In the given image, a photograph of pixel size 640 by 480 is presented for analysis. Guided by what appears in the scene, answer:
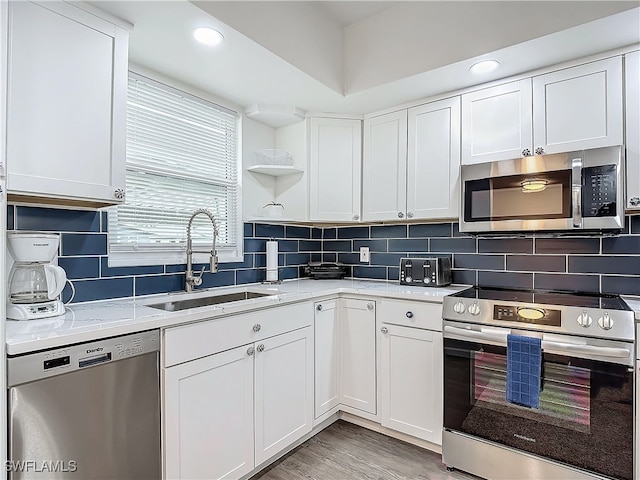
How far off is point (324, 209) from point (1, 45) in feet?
6.53

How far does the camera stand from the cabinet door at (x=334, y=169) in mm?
2844

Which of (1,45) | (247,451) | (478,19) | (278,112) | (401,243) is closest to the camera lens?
(1,45)

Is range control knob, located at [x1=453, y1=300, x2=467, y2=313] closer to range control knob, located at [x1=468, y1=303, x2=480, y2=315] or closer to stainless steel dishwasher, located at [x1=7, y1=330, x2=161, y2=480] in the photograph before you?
range control knob, located at [x1=468, y1=303, x2=480, y2=315]

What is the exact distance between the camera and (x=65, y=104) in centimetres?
151

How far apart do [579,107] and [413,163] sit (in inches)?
37.9

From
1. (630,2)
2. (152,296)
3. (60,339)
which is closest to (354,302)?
(152,296)

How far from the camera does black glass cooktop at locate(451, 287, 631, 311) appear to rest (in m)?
1.81

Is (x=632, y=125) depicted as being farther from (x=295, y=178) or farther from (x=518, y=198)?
(x=295, y=178)

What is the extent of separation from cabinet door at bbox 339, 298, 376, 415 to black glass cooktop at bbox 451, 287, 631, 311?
2.01 feet

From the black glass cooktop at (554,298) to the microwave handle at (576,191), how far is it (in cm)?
40

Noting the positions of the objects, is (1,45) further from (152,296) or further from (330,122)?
(330,122)

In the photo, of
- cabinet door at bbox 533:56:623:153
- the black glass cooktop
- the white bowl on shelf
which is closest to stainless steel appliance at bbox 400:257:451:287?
the black glass cooktop

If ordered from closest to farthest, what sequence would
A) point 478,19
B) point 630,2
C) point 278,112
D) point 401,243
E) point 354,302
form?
point 630,2
point 478,19
point 354,302
point 278,112
point 401,243

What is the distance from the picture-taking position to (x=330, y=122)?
9.35 feet
